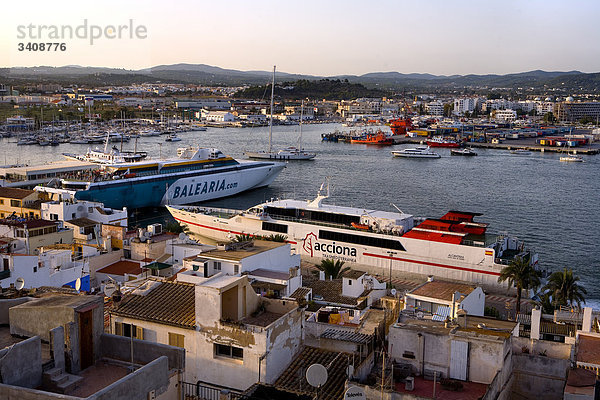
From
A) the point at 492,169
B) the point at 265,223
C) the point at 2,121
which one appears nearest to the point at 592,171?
the point at 492,169

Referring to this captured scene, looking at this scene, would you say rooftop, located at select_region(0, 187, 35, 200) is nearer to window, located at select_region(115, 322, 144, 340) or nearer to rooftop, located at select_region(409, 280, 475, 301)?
rooftop, located at select_region(409, 280, 475, 301)

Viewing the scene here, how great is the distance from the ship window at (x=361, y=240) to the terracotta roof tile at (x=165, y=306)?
13.2 meters

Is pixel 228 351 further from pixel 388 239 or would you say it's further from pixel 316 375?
pixel 388 239

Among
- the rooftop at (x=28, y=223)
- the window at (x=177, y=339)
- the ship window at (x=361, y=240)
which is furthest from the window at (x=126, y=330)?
the ship window at (x=361, y=240)

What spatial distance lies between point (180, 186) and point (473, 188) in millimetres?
18137

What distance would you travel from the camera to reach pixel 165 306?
7.02m

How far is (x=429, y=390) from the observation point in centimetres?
607

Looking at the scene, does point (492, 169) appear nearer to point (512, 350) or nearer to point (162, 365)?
point (512, 350)

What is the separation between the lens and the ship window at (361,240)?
20.1m

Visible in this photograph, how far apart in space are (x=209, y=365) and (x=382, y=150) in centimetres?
6309

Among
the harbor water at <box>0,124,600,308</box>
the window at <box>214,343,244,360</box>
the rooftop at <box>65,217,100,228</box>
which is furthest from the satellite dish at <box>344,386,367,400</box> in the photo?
the harbor water at <box>0,124,600,308</box>

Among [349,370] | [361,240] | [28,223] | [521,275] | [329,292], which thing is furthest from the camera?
[361,240]

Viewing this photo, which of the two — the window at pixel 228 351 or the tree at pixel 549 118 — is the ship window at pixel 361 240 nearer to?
the window at pixel 228 351

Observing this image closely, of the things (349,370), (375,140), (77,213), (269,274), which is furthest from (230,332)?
(375,140)
